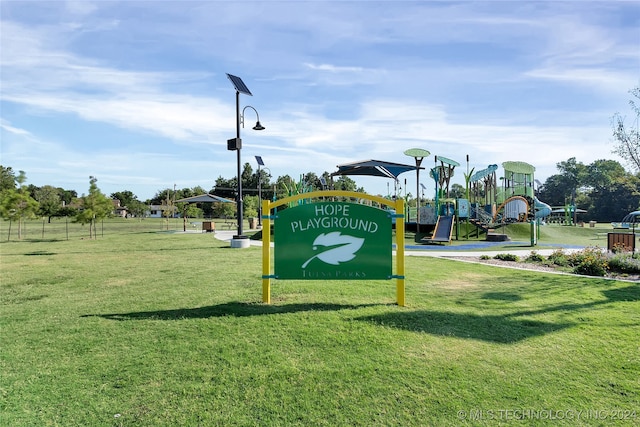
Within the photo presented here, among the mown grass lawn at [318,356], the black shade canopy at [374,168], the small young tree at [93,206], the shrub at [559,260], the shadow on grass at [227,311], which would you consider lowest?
the mown grass lawn at [318,356]

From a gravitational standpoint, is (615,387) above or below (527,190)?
below

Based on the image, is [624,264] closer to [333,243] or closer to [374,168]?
[333,243]

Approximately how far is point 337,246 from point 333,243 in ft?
0.27

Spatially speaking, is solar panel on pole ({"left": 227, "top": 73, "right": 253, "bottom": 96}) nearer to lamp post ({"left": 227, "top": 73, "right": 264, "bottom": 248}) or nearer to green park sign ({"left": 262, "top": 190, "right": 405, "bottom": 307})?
lamp post ({"left": 227, "top": 73, "right": 264, "bottom": 248})

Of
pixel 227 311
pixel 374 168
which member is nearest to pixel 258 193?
pixel 374 168

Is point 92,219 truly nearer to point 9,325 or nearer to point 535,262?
point 9,325

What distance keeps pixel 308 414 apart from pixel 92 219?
22.0 m

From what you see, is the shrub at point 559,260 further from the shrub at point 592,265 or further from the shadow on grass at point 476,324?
the shadow on grass at point 476,324

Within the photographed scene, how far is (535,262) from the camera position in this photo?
11.3 meters

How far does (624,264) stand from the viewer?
955 cm

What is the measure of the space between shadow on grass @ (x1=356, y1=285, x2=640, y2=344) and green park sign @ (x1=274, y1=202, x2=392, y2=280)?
1045mm

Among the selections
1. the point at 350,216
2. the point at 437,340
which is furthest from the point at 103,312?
the point at 437,340

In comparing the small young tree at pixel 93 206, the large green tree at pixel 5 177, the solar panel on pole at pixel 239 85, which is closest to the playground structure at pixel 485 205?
the solar panel on pole at pixel 239 85

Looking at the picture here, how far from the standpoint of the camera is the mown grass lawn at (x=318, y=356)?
3.08 m
